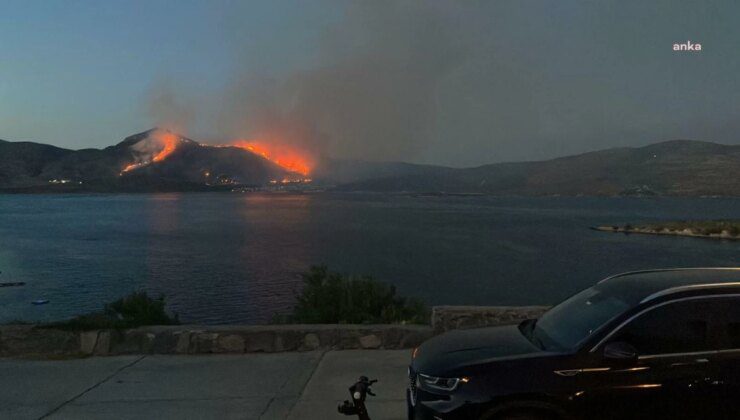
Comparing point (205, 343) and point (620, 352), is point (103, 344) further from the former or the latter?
point (620, 352)

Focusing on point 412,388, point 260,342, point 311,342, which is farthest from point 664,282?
point 260,342

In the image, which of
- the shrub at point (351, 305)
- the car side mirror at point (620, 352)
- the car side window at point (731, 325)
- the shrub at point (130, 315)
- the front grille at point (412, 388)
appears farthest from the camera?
the shrub at point (351, 305)

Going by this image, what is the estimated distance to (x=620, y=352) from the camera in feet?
13.8

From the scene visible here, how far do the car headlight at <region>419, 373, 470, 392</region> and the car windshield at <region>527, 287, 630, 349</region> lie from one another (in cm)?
72

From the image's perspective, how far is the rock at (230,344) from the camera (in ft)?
27.7

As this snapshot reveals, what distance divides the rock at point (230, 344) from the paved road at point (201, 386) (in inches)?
6.3

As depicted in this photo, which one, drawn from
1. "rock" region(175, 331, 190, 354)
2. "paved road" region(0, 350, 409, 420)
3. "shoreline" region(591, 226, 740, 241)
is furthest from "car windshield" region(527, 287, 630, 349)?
"shoreline" region(591, 226, 740, 241)

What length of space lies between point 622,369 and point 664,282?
2.97ft

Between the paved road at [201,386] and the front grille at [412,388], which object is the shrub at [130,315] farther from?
the front grille at [412,388]

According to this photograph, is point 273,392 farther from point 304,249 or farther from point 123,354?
point 304,249

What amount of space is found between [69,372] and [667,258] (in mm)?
59183

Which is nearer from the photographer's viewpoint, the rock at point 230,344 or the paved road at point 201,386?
the paved road at point 201,386

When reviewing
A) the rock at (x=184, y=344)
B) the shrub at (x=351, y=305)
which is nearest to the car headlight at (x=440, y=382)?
the rock at (x=184, y=344)

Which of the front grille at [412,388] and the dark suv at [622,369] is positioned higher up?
the dark suv at [622,369]
